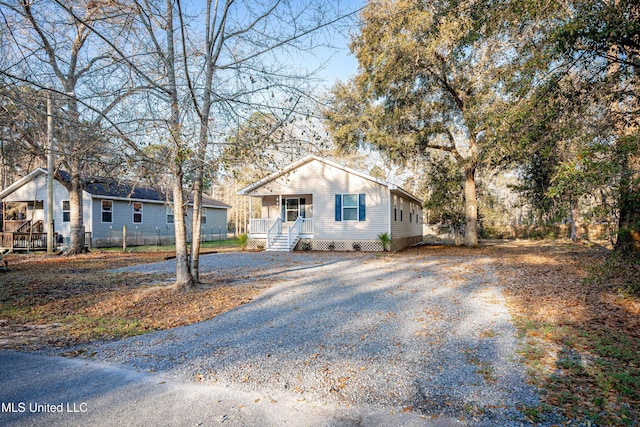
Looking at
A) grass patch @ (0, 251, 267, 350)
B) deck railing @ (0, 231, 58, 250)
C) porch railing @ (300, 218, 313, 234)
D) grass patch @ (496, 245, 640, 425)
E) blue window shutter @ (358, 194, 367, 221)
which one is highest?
blue window shutter @ (358, 194, 367, 221)

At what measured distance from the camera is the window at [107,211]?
21375 mm

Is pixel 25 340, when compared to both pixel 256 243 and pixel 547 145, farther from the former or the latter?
pixel 256 243

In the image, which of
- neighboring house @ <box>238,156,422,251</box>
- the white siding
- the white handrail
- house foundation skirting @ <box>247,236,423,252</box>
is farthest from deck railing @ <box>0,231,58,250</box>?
the white handrail

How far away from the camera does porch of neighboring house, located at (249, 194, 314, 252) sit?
1925 centimetres

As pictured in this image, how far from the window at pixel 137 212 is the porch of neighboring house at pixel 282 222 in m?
8.31

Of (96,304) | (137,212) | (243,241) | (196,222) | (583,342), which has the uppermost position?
(137,212)

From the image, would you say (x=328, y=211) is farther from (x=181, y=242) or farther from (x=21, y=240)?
(x=21, y=240)

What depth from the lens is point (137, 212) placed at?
23.4 meters

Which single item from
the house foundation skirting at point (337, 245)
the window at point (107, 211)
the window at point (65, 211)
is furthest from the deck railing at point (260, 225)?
the window at point (65, 211)

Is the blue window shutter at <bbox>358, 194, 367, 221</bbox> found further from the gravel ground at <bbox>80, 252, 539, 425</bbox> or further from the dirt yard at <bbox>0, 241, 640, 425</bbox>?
the gravel ground at <bbox>80, 252, 539, 425</bbox>

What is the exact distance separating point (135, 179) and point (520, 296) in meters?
8.19

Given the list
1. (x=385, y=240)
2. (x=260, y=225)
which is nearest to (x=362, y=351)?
(x=385, y=240)

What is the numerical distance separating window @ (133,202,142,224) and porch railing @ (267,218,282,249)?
32.3ft

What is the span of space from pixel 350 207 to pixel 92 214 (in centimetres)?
1436
